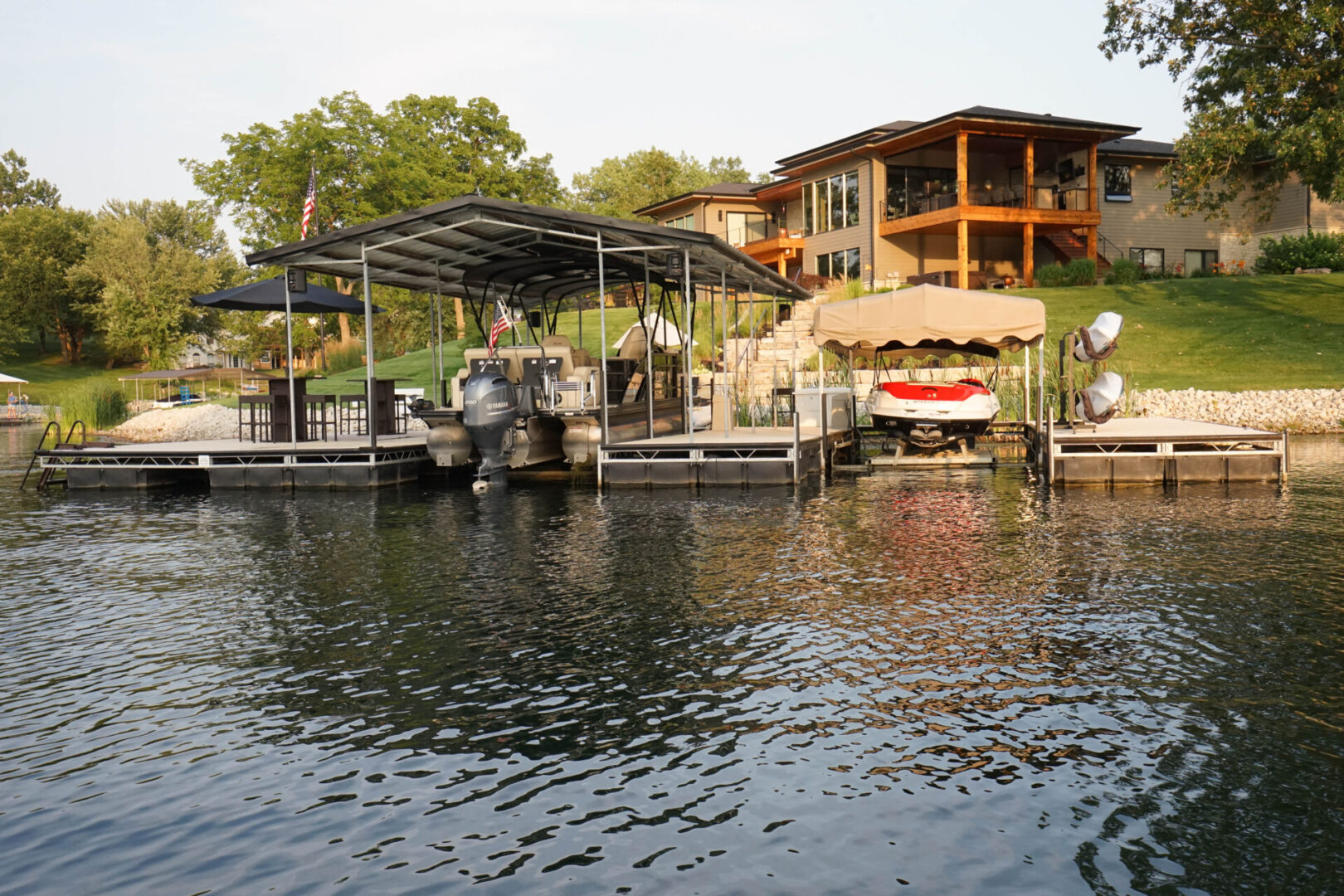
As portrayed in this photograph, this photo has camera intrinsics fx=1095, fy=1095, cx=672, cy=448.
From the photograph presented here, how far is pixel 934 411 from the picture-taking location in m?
19.2

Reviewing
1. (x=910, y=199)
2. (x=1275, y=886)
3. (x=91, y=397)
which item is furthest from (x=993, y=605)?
(x=910, y=199)

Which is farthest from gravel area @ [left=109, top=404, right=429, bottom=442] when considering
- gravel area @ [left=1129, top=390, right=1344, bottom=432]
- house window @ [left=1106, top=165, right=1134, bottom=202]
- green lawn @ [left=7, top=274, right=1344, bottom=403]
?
house window @ [left=1106, top=165, right=1134, bottom=202]

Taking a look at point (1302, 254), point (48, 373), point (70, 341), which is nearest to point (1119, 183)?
point (1302, 254)

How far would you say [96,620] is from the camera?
894 cm

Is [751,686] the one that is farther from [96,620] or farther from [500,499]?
[500,499]

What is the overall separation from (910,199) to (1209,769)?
131ft

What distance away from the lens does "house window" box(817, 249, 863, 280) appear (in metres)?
44.2

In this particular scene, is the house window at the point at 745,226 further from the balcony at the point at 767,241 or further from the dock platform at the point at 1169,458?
the dock platform at the point at 1169,458

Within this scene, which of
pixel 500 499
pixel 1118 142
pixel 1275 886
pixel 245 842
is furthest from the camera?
pixel 1118 142

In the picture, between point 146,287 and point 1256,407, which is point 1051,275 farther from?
point 146,287

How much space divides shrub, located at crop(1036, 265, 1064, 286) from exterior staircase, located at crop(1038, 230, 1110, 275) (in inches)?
149

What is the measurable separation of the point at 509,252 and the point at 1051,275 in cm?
2537

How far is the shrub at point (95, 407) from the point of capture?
110ft

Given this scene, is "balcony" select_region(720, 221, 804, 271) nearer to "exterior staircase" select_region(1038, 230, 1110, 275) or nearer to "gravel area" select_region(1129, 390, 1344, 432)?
"exterior staircase" select_region(1038, 230, 1110, 275)
